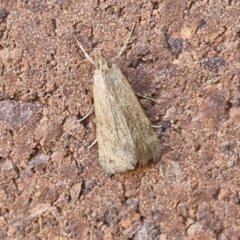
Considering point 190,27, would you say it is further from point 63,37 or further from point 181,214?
point 181,214

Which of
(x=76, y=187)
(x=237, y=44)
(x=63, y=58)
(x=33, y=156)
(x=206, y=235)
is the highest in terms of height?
(x=63, y=58)

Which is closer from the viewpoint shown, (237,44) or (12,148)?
(237,44)

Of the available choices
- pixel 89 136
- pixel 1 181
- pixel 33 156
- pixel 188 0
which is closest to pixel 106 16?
pixel 188 0

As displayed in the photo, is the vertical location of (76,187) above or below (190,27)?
below

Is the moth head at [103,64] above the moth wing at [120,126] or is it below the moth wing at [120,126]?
above

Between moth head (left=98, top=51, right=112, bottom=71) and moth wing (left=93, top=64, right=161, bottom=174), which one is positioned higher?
moth head (left=98, top=51, right=112, bottom=71)

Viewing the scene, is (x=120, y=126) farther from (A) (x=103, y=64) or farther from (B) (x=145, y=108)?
(A) (x=103, y=64)
